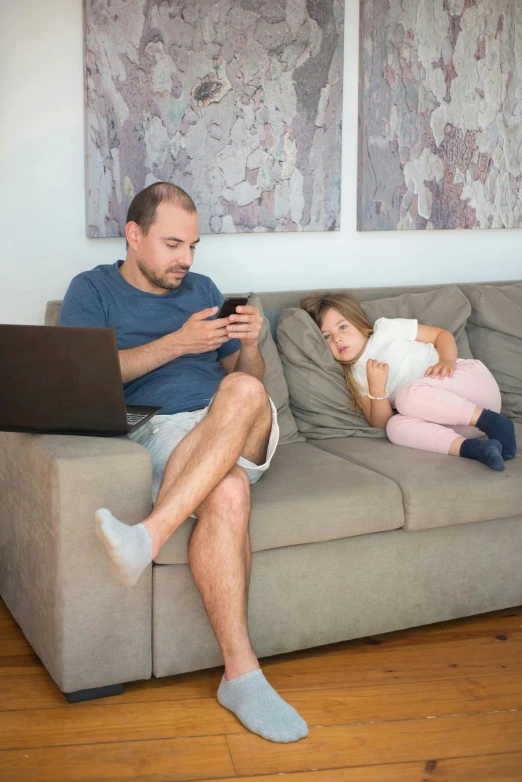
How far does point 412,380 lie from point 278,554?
93 centimetres

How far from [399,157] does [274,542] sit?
1803mm

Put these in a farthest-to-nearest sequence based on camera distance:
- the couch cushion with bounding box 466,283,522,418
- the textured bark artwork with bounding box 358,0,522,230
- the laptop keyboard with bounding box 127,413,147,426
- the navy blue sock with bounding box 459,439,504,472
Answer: the textured bark artwork with bounding box 358,0,522,230 < the couch cushion with bounding box 466,283,522,418 < the navy blue sock with bounding box 459,439,504,472 < the laptop keyboard with bounding box 127,413,147,426

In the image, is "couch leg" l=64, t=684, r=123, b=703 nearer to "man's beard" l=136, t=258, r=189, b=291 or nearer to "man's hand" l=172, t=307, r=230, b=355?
"man's hand" l=172, t=307, r=230, b=355

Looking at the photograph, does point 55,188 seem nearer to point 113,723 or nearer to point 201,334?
point 201,334

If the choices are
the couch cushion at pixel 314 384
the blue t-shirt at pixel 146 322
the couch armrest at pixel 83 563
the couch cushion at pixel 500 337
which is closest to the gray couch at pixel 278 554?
the couch armrest at pixel 83 563

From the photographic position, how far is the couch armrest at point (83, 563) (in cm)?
189

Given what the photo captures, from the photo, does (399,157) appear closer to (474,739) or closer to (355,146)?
(355,146)

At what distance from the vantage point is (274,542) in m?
2.10

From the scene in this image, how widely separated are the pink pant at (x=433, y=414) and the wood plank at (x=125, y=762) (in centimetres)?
112

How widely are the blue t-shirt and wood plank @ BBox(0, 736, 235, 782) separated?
34.4 inches

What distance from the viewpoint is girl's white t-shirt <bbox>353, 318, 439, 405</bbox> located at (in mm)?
2828

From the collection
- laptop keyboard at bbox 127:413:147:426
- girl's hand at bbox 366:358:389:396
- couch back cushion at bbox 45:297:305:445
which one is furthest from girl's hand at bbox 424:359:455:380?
laptop keyboard at bbox 127:413:147:426

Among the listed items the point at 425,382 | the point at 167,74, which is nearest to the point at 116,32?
the point at 167,74

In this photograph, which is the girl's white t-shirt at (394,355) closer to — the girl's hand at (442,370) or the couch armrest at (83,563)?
the girl's hand at (442,370)
